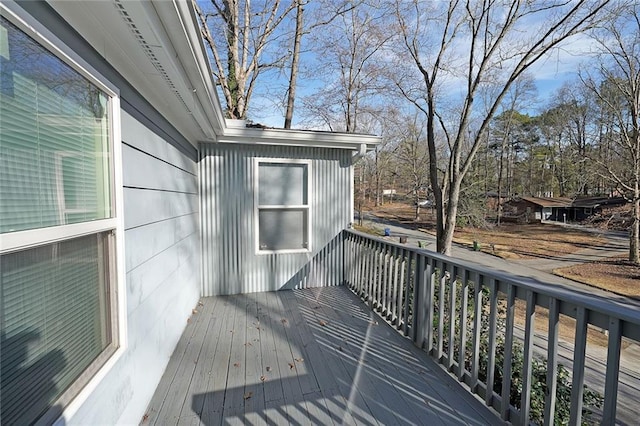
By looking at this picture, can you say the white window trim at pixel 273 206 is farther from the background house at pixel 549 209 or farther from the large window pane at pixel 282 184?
the background house at pixel 549 209

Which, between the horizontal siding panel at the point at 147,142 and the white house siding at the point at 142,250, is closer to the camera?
the white house siding at the point at 142,250

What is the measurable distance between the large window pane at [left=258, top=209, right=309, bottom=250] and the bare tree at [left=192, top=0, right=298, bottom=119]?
14.9ft

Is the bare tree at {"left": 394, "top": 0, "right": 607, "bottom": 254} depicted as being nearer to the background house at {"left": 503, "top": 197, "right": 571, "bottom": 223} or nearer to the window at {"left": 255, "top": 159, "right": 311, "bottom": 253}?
the window at {"left": 255, "top": 159, "right": 311, "bottom": 253}

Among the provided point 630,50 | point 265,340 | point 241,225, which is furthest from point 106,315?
point 630,50

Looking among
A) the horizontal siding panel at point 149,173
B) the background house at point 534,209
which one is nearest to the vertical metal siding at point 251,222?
the horizontal siding panel at point 149,173

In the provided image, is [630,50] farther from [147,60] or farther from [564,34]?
[147,60]

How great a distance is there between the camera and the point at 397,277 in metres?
3.11

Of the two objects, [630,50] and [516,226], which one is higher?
[630,50]

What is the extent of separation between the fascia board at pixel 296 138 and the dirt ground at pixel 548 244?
39.0 ft

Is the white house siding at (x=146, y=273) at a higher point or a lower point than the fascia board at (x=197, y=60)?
lower

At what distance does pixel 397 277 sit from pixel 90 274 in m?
2.54

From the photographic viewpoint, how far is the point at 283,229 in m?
4.41

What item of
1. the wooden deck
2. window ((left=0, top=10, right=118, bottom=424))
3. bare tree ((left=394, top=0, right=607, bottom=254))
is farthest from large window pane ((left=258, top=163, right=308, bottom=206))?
bare tree ((left=394, top=0, right=607, bottom=254))

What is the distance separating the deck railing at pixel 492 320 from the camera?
1.33 meters
